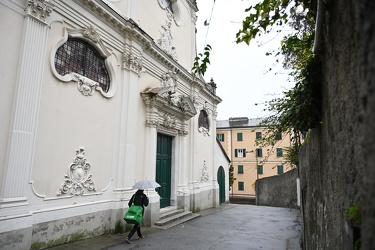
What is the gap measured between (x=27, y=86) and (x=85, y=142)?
1.95 m

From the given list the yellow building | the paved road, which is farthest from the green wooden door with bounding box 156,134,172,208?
the yellow building

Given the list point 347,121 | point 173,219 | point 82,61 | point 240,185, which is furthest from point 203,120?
point 240,185

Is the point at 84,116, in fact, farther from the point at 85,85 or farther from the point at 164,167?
the point at 164,167

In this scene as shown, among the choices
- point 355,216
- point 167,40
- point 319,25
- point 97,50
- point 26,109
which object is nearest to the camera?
point 355,216

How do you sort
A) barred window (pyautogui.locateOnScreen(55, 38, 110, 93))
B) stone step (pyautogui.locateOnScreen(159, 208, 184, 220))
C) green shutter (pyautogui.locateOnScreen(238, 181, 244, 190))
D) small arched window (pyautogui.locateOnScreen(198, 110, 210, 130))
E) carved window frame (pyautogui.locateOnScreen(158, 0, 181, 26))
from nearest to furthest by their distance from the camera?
barred window (pyautogui.locateOnScreen(55, 38, 110, 93)) < stone step (pyautogui.locateOnScreen(159, 208, 184, 220)) < carved window frame (pyautogui.locateOnScreen(158, 0, 181, 26)) < small arched window (pyautogui.locateOnScreen(198, 110, 210, 130)) < green shutter (pyautogui.locateOnScreen(238, 181, 244, 190))

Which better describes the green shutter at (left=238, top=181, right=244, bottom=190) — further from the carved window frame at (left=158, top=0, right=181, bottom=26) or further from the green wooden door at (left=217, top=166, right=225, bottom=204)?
the carved window frame at (left=158, top=0, right=181, bottom=26)

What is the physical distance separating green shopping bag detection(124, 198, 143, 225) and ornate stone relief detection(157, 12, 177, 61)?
655 centimetres

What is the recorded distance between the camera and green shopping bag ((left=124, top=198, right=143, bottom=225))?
6137 mm

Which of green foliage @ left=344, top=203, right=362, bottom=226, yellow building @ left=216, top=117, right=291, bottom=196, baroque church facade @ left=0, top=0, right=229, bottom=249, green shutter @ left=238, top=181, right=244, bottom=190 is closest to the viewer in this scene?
green foliage @ left=344, top=203, right=362, bottom=226

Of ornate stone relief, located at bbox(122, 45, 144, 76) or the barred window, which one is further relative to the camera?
ornate stone relief, located at bbox(122, 45, 144, 76)

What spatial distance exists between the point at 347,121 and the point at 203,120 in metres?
12.3

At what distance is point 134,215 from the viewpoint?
20.2 ft

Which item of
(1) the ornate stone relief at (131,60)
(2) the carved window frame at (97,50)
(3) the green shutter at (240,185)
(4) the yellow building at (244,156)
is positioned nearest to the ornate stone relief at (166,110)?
(1) the ornate stone relief at (131,60)

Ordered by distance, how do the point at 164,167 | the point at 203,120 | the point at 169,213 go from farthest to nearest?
the point at 203,120 → the point at 164,167 → the point at 169,213
